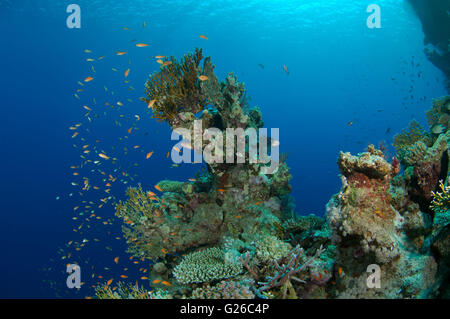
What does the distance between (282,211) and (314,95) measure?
368 ft

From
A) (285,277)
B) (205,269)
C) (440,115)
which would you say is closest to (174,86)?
(205,269)

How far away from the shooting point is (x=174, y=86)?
7.34 m

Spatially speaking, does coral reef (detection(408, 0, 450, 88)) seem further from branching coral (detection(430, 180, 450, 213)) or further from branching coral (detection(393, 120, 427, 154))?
branching coral (detection(430, 180, 450, 213))

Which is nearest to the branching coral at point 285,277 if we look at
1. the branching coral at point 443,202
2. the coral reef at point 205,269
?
the coral reef at point 205,269

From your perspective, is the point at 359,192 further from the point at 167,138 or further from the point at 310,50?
the point at 167,138

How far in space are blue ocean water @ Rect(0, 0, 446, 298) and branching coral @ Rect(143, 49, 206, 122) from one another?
10735mm

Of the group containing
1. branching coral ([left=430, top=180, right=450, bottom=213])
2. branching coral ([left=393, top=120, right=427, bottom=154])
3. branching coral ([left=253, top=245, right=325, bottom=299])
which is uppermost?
branching coral ([left=393, top=120, right=427, bottom=154])

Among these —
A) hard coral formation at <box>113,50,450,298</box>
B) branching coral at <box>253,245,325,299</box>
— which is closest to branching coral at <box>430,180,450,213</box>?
hard coral formation at <box>113,50,450,298</box>

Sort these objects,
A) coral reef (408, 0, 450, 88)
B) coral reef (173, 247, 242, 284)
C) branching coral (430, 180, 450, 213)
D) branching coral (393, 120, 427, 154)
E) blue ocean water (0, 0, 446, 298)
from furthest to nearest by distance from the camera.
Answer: blue ocean water (0, 0, 446, 298) → coral reef (408, 0, 450, 88) → branching coral (393, 120, 427, 154) → coral reef (173, 247, 242, 284) → branching coral (430, 180, 450, 213)

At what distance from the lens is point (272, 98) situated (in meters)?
121

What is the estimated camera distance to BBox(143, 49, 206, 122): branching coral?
7.23m

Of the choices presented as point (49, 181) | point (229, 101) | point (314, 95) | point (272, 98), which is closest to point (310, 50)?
point (314, 95)

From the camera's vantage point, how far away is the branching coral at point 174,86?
723 centimetres

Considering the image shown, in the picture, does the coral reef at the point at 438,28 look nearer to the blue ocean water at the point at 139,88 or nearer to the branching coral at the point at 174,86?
the blue ocean water at the point at 139,88
